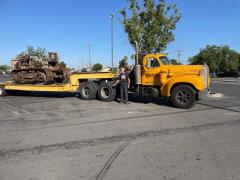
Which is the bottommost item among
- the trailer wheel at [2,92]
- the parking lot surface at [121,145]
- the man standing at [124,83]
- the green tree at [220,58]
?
the parking lot surface at [121,145]

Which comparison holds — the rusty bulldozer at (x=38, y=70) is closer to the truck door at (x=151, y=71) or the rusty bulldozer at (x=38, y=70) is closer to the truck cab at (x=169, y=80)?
the truck cab at (x=169, y=80)

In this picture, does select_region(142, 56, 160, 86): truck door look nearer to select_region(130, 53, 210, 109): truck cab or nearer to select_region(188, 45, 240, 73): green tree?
select_region(130, 53, 210, 109): truck cab

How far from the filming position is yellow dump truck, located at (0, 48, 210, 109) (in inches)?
514

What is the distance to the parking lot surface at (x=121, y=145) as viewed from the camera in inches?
211

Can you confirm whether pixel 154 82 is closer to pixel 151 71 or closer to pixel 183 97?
pixel 151 71

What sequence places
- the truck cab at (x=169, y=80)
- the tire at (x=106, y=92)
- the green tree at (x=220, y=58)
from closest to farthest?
the truck cab at (x=169, y=80) < the tire at (x=106, y=92) < the green tree at (x=220, y=58)

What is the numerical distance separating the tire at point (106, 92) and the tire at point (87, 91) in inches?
14.8

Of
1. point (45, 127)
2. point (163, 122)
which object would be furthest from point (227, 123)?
point (45, 127)

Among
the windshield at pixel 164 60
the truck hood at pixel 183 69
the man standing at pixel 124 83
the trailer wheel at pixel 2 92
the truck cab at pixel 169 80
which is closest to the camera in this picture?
the truck cab at pixel 169 80

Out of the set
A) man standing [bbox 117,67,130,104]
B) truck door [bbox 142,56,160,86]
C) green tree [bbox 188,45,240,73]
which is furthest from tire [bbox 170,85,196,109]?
green tree [bbox 188,45,240,73]

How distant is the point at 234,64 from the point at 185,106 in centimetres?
7885

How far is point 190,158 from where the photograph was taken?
6039mm

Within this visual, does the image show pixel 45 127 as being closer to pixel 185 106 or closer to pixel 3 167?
pixel 3 167

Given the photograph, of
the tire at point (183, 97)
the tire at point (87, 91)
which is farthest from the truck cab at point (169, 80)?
the tire at point (87, 91)
